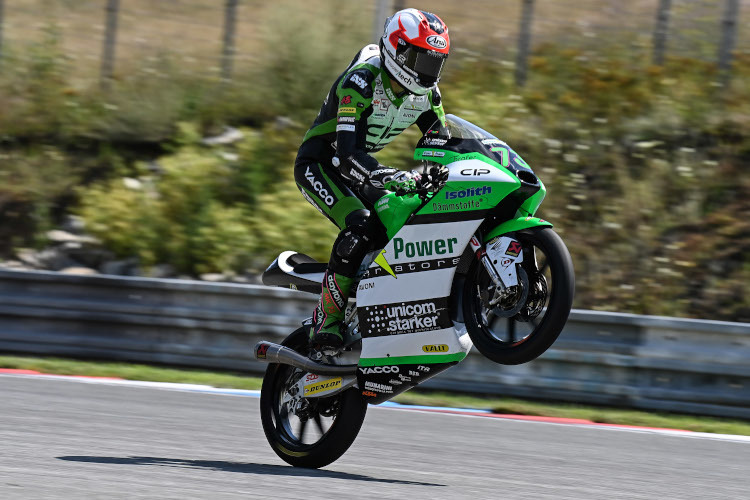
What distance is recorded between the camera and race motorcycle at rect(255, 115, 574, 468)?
188 inches

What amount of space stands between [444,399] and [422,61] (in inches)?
144

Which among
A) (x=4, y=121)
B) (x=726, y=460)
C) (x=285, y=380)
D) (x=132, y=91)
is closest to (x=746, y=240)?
(x=726, y=460)

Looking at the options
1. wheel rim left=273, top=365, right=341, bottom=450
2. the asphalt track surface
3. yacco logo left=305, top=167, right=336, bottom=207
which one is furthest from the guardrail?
yacco logo left=305, top=167, right=336, bottom=207

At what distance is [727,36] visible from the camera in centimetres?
1191

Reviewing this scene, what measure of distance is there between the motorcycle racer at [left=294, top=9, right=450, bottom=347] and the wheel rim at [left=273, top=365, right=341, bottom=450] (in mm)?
354

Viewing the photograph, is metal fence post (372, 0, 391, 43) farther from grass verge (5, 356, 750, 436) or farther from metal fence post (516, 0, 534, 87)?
grass verge (5, 356, 750, 436)

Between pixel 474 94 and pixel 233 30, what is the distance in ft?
11.2

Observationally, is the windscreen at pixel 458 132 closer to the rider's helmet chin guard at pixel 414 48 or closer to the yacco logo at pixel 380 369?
the rider's helmet chin guard at pixel 414 48

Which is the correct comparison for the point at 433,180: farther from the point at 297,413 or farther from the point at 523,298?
the point at 297,413

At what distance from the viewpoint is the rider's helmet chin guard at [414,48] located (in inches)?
210

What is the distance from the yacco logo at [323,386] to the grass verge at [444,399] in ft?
8.49

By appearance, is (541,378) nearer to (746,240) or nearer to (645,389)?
(645,389)

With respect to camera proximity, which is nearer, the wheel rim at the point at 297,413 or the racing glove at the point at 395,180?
the racing glove at the point at 395,180

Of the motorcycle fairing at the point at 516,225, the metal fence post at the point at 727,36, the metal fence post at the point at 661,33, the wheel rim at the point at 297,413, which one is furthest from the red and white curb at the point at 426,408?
the metal fence post at the point at 661,33
